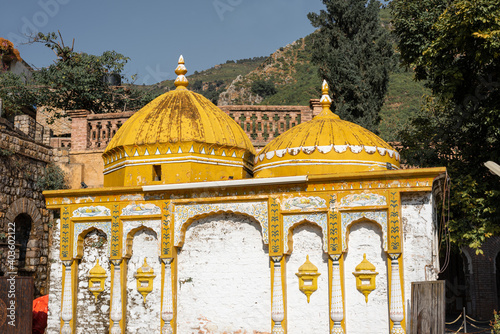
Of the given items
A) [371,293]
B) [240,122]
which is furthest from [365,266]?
[240,122]

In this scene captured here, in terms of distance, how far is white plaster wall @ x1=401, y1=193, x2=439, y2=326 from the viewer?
996 cm

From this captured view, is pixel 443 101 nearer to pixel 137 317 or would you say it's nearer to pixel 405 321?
pixel 405 321

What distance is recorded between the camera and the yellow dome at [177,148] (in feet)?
39.4

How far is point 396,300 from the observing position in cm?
984

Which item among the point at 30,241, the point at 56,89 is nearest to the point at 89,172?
the point at 30,241

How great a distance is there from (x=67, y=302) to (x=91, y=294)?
0.49 metres

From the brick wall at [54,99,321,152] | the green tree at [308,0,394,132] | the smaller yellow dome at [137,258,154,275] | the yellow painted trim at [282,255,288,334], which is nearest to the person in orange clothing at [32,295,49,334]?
the smaller yellow dome at [137,258,154,275]

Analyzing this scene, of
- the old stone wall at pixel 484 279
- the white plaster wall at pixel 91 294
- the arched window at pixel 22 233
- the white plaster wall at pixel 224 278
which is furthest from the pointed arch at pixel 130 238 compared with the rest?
the old stone wall at pixel 484 279

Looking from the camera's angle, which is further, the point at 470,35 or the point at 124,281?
the point at 470,35

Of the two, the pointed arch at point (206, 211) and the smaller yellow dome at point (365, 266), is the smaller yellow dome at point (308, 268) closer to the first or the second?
the smaller yellow dome at point (365, 266)

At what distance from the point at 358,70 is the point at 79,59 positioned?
33.8ft

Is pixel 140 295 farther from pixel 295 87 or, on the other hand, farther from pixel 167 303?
pixel 295 87

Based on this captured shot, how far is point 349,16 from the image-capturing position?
72.0 ft

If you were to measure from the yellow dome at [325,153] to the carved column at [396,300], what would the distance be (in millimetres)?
2090
